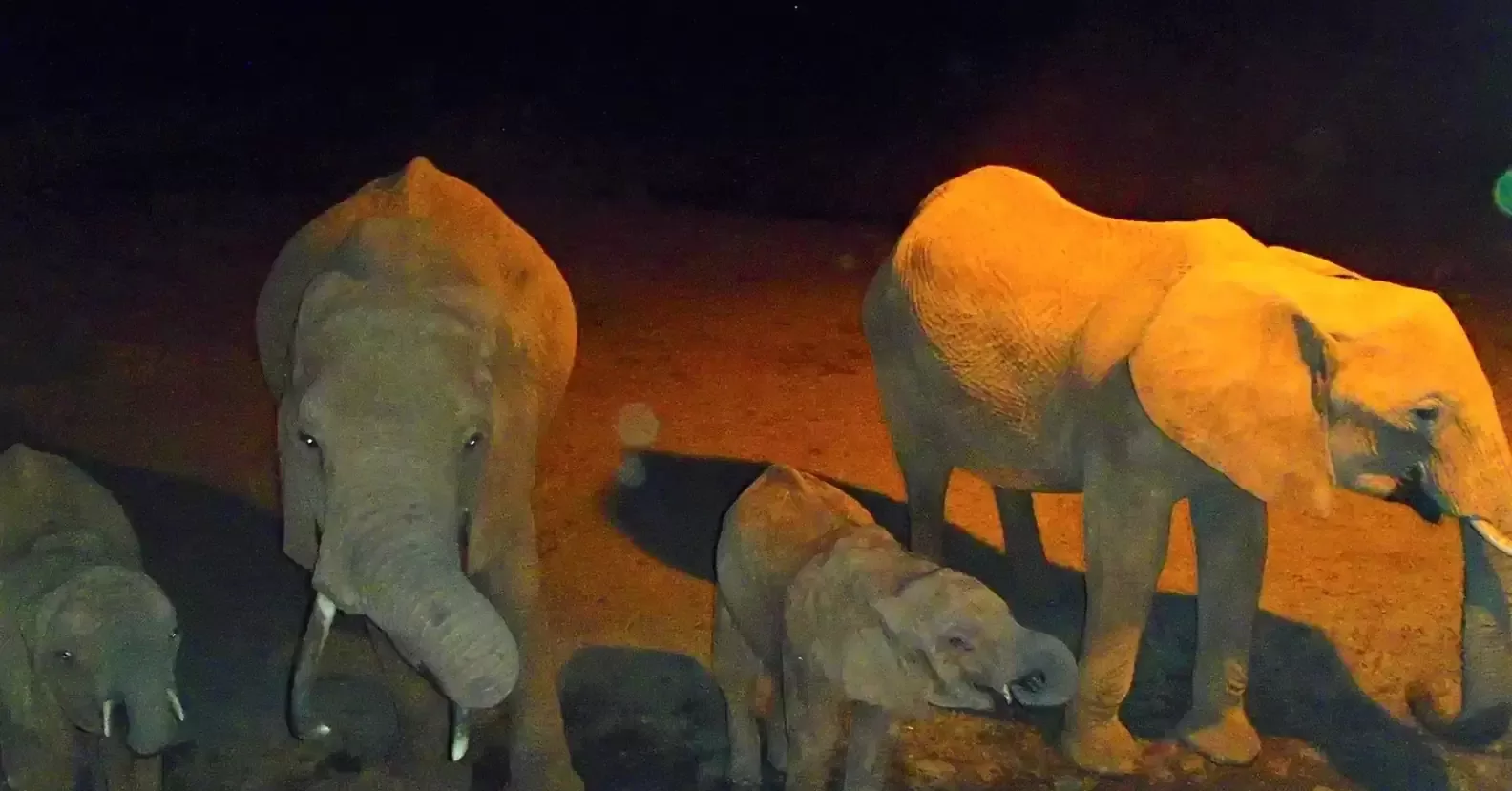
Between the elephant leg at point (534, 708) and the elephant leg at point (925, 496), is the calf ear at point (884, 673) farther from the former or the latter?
the elephant leg at point (925, 496)

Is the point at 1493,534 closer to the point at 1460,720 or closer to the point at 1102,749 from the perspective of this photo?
the point at 1460,720

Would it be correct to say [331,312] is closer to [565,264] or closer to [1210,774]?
[1210,774]

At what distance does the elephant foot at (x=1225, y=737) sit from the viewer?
3541 millimetres

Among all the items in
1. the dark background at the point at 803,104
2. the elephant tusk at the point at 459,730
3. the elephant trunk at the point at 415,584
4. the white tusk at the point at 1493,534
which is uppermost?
the white tusk at the point at 1493,534

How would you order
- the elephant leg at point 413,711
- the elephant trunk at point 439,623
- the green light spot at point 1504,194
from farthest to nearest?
the green light spot at point 1504,194 < the elephant leg at point 413,711 < the elephant trunk at point 439,623

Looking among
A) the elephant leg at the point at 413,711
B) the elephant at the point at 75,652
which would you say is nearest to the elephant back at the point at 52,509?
the elephant at the point at 75,652

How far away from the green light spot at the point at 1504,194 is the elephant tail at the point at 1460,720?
24.8 feet

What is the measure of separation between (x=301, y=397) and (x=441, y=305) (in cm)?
32

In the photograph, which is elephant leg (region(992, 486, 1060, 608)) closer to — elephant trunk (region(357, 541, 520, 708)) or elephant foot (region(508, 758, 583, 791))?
elephant foot (region(508, 758, 583, 791))

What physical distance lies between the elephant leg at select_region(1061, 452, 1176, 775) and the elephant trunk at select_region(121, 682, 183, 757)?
81.0 inches

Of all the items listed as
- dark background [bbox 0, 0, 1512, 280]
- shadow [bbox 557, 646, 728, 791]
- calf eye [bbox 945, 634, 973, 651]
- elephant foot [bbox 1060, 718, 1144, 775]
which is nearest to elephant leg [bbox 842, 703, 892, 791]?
calf eye [bbox 945, 634, 973, 651]

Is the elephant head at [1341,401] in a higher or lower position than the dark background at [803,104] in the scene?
higher

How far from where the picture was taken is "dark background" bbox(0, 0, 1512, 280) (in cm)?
1128

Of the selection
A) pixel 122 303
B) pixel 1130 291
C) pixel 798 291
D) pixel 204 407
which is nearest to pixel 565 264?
pixel 798 291
